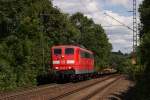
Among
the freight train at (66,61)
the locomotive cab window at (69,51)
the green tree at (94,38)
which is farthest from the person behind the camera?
the green tree at (94,38)

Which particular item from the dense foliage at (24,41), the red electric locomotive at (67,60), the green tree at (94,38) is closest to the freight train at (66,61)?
the red electric locomotive at (67,60)

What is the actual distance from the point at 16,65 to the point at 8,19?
1126cm

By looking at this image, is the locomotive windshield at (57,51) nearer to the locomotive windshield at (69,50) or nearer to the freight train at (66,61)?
the freight train at (66,61)

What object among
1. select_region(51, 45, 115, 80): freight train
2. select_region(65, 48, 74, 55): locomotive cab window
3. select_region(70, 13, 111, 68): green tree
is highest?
select_region(70, 13, 111, 68): green tree

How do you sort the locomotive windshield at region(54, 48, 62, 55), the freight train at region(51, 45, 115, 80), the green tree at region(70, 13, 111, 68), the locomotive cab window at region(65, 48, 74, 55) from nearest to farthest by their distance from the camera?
the freight train at region(51, 45, 115, 80) < the locomotive cab window at region(65, 48, 74, 55) < the locomotive windshield at region(54, 48, 62, 55) < the green tree at region(70, 13, 111, 68)

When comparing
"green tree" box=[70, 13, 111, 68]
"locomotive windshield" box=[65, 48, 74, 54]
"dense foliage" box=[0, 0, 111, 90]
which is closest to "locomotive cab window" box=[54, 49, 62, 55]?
"locomotive windshield" box=[65, 48, 74, 54]

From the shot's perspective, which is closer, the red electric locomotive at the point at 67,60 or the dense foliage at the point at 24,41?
the dense foliage at the point at 24,41

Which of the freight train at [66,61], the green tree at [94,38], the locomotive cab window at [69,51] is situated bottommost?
the freight train at [66,61]

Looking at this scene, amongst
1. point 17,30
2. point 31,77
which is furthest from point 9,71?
point 17,30

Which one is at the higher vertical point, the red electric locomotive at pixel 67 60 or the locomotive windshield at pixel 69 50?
the locomotive windshield at pixel 69 50

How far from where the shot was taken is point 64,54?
4419 centimetres

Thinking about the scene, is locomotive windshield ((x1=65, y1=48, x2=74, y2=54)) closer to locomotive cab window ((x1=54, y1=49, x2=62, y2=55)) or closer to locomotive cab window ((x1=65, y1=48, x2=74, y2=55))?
locomotive cab window ((x1=65, y1=48, x2=74, y2=55))

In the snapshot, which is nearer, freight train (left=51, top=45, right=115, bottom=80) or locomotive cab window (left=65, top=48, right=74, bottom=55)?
freight train (left=51, top=45, right=115, bottom=80)

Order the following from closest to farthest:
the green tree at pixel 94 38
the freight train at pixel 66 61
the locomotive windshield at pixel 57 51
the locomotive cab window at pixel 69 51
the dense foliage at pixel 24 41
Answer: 1. the dense foliage at pixel 24 41
2. the freight train at pixel 66 61
3. the locomotive cab window at pixel 69 51
4. the locomotive windshield at pixel 57 51
5. the green tree at pixel 94 38
